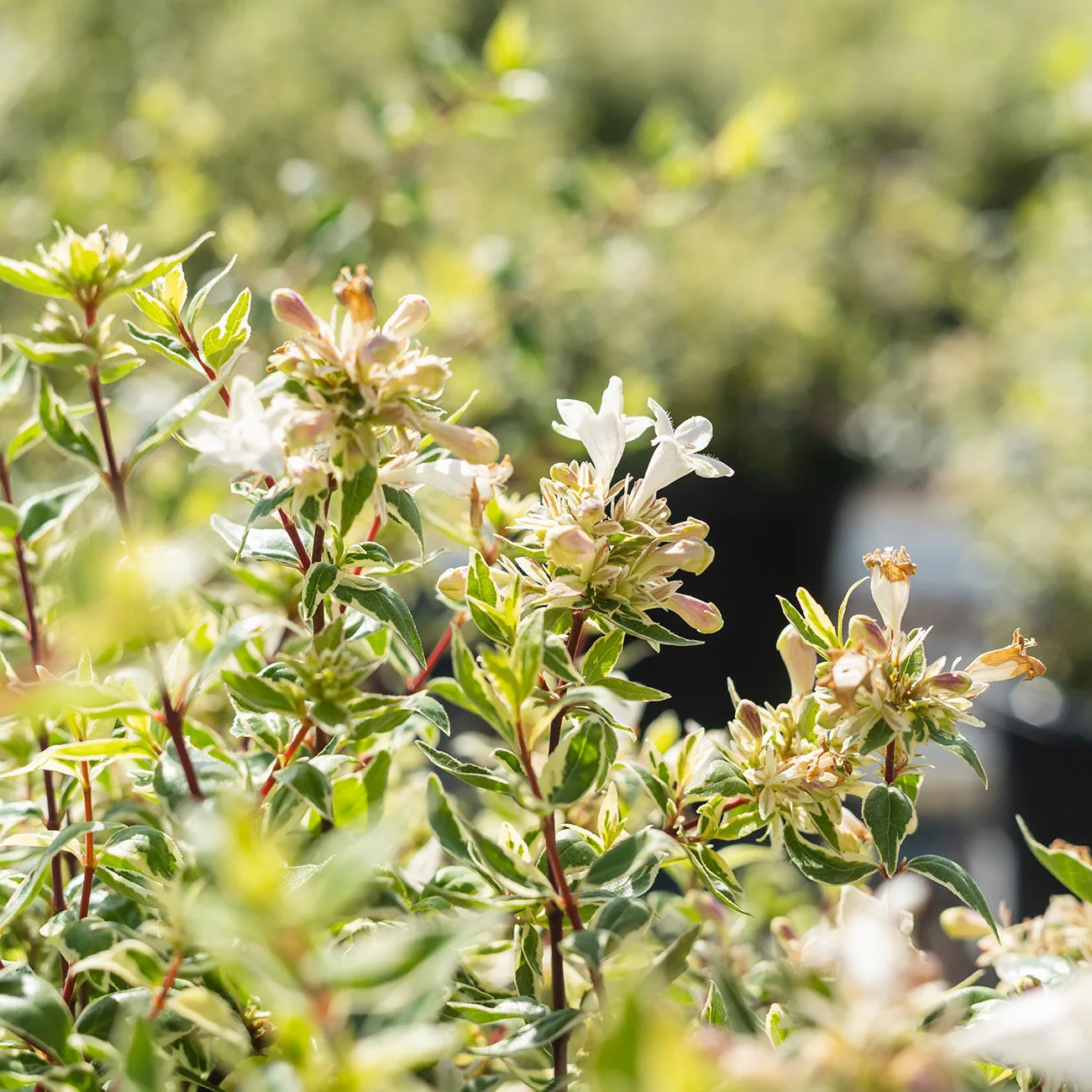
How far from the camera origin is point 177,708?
41 centimetres

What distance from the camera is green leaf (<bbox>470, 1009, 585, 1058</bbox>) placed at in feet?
1.22

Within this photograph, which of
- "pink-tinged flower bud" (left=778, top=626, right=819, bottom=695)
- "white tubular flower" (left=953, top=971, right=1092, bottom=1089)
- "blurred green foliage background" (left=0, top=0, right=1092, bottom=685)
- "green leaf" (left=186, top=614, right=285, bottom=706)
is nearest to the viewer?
"white tubular flower" (left=953, top=971, right=1092, bottom=1089)

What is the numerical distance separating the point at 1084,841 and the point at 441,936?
1.60 m

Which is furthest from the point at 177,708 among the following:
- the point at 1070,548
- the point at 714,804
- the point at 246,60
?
the point at 246,60

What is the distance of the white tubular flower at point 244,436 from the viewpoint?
39cm

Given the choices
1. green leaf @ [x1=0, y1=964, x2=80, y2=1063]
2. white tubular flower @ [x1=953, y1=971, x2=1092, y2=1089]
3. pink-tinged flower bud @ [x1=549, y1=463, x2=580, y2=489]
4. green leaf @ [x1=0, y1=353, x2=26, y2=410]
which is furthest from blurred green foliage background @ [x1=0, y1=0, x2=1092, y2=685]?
white tubular flower @ [x1=953, y1=971, x2=1092, y2=1089]

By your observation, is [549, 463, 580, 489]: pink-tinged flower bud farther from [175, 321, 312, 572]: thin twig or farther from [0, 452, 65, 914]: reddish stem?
[0, 452, 65, 914]: reddish stem

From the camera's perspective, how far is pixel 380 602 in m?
0.43

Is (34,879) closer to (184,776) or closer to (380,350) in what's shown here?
(184,776)

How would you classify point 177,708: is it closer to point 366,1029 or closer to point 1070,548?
point 366,1029

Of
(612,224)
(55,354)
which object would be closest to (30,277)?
(55,354)

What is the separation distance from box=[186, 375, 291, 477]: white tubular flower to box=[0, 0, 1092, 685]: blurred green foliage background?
0.64 meters

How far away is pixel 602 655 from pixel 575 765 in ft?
0.22

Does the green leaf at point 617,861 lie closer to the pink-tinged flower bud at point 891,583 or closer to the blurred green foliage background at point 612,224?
the pink-tinged flower bud at point 891,583
